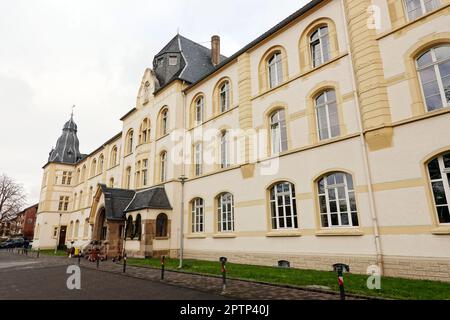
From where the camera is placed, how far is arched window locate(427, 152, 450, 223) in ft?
30.6

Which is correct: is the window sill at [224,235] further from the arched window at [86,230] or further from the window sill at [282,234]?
the arched window at [86,230]

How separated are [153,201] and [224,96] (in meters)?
9.20

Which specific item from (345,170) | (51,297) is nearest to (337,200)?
(345,170)

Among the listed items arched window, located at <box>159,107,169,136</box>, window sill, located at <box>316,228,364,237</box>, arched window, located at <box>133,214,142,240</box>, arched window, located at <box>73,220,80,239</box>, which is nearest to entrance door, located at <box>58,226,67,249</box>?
arched window, located at <box>73,220,80,239</box>

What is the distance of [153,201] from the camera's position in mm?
20781

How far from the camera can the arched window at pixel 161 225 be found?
2053cm

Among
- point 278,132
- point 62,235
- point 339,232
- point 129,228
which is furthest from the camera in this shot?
point 62,235

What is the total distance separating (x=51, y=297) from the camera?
8391mm

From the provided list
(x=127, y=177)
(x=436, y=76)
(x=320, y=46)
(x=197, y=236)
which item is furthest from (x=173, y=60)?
(x=436, y=76)

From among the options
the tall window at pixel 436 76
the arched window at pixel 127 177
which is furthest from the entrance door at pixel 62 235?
the tall window at pixel 436 76

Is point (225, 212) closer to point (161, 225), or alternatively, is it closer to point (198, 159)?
point (198, 159)

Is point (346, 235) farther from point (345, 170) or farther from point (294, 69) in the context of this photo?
point (294, 69)

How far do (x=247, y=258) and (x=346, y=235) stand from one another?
5.90 m

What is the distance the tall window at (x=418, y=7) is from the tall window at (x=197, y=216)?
1519 cm
